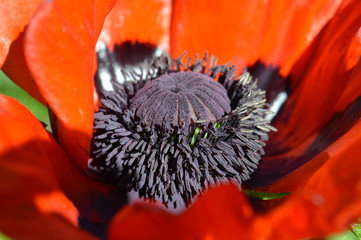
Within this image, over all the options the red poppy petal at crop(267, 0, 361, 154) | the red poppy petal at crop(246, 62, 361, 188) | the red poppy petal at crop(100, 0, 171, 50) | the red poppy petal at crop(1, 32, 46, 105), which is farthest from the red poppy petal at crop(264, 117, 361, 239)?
the red poppy petal at crop(100, 0, 171, 50)

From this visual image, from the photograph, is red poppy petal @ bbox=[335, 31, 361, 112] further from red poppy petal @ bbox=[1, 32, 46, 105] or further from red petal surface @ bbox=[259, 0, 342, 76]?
red poppy petal @ bbox=[1, 32, 46, 105]

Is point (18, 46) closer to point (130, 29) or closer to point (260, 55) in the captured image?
point (130, 29)

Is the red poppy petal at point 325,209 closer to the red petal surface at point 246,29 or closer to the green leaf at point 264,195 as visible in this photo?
the green leaf at point 264,195

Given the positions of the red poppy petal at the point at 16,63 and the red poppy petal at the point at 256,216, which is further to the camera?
the red poppy petal at the point at 16,63

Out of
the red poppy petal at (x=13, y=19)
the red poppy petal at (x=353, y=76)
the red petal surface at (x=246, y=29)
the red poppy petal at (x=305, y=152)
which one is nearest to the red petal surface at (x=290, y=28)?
the red petal surface at (x=246, y=29)

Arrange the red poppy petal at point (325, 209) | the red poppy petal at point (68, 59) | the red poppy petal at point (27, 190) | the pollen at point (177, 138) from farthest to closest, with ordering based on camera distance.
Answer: the pollen at point (177, 138), the red poppy petal at point (68, 59), the red poppy petal at point (27, 190), the red poppy petal at point (325, 209)
